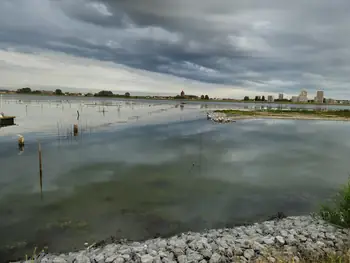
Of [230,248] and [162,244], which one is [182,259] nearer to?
[162,244]

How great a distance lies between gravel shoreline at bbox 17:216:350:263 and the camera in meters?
7.87

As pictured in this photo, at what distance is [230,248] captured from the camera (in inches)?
330

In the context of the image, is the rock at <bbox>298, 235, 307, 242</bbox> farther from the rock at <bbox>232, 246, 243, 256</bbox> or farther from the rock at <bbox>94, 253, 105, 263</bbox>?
the rock at <bbox>94, 253, 105, 263</bbox>

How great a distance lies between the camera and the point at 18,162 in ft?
70.7

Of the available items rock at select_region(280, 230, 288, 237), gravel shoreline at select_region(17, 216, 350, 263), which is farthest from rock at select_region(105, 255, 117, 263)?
rock at select_region(280, 230, 288, 237)

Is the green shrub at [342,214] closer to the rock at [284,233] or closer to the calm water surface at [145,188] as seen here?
the rock at [284,233]

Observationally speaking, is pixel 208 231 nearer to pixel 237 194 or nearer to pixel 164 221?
pixel 164 221

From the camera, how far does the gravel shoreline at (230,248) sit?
7867mm

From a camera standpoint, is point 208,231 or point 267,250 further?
point 208,231

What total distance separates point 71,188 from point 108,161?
262 inches

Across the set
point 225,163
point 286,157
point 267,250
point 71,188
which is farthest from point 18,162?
point 286,157

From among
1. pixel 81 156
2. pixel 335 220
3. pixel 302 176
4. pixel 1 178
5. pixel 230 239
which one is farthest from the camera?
pixel 81 156

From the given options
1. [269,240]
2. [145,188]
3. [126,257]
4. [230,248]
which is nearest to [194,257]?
[230,248]

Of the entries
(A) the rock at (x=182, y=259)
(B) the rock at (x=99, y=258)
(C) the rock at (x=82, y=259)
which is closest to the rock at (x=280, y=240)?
(A) the rock at (x=182, y=259)
